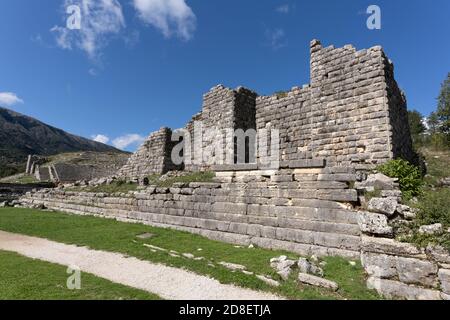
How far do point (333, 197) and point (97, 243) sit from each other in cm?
749

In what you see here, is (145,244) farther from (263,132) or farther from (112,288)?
(263,132)

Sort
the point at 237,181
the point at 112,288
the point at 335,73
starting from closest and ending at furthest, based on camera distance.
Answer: the point at 112,288 → the point at 237,181 → the point at 335,73

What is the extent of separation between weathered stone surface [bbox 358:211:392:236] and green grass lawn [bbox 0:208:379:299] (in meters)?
0.94

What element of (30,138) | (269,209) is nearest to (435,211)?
(269,209)

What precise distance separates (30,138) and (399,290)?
5892 inches

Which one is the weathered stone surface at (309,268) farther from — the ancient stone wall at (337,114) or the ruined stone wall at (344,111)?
the ruined stone wall at (344,111)

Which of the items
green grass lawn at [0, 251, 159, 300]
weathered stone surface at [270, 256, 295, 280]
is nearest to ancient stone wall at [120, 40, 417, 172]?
weathered stone surface at [270, 256, 295, 280]

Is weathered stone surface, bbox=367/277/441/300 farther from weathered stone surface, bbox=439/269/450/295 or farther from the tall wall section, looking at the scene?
the tall wall section

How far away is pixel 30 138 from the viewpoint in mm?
129250

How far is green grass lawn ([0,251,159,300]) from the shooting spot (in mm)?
5508

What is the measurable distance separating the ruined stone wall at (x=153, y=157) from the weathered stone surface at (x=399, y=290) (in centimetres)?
1677

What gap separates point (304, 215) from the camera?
9.09 m
